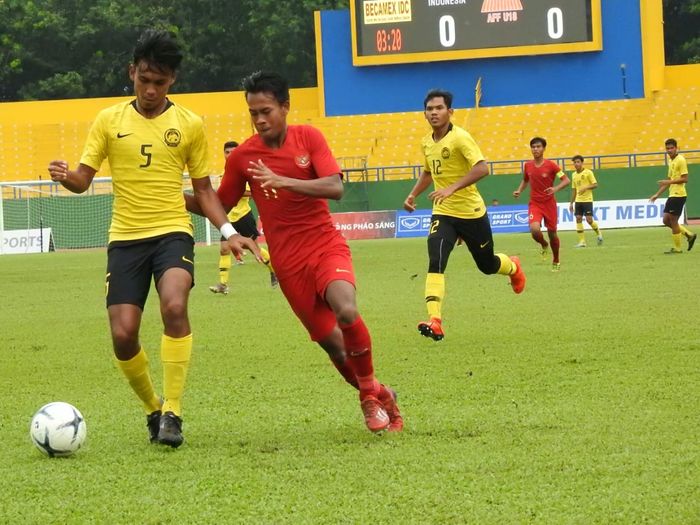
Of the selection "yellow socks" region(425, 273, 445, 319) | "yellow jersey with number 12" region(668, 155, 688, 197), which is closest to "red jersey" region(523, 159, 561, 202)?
"yellow jersey with number 12" region(668, 155, 688, 197)

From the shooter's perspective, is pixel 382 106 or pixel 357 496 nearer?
pixel 357 496

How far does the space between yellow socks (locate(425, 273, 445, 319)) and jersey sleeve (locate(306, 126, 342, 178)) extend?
4499 mm

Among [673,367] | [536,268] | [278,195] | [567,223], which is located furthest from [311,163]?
[567,223]

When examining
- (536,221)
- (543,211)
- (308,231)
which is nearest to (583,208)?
(543,211)

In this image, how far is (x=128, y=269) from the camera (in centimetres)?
673

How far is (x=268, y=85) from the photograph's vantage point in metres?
6.73

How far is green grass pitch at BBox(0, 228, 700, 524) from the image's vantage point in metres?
5.09

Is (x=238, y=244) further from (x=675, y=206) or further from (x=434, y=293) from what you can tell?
(x=675, y=206)

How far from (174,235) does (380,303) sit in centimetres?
908

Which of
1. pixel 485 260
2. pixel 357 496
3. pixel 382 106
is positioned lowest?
pixel 357 496

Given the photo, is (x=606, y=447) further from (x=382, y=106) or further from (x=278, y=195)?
(x=382, y=106)

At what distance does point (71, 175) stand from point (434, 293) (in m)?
5.27

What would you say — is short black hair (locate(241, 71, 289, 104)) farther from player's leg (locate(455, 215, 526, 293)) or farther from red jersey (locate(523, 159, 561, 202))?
red jersey (locate(523, 159, 561, 202))

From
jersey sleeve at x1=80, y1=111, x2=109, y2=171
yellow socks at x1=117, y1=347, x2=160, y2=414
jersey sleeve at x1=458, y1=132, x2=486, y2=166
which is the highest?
jersey sleeve at x1=458, y1=132, x2=486, y2=166
